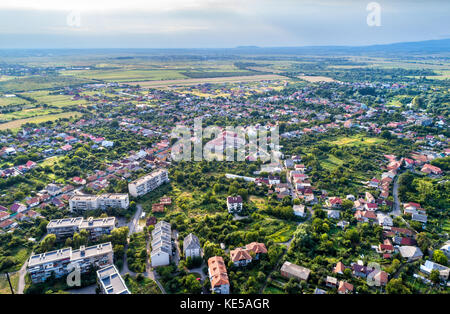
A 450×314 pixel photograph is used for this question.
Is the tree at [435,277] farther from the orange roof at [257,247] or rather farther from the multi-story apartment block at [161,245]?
the multi-story apartment block at [161,245]

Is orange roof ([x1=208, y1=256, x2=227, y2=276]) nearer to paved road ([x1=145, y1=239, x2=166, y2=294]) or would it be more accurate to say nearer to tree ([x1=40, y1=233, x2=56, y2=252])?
paved road ([x1=145, y1=239, x2=166, y2=294])

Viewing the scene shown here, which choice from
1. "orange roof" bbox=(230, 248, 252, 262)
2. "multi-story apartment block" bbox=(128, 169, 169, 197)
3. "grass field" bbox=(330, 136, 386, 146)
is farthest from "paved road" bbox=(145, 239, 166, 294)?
"grass field" bbox=(330, 136, 386, 146)

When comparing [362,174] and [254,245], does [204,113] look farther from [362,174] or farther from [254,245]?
[254,245]

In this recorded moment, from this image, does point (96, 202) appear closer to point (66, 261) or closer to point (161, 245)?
point (66, 261)

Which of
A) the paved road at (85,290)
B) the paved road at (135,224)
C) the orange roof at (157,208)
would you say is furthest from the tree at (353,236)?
the paved road at (85,290)

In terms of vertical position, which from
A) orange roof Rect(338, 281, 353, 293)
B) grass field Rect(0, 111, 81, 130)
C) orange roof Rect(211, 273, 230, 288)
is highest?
grass field Rect(0, 111, 81, 130)

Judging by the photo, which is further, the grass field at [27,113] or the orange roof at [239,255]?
the grass field at [27,113]

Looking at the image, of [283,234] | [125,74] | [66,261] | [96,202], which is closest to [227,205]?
[283,234]
